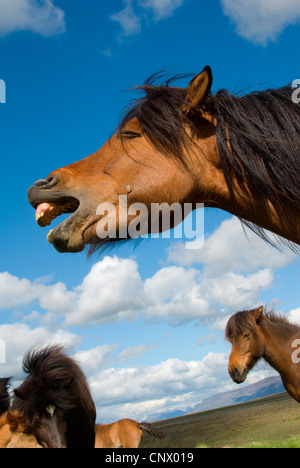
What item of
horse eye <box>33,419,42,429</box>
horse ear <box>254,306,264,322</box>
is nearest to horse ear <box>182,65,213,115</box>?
horse eye <box>33,419,42,429</box>

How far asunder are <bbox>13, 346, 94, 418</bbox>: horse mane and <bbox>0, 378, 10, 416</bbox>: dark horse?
0.65 meters

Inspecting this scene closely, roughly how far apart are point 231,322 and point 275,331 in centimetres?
123

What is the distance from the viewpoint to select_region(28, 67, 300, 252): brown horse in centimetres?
244

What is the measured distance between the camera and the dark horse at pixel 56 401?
7.31 metres

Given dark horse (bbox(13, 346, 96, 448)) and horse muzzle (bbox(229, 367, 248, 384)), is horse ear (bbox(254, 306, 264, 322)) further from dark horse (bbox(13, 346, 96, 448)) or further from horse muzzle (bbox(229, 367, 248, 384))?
dark horse (bbox(13, 346, 96, 448))

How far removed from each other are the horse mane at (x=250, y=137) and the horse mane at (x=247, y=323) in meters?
8.96

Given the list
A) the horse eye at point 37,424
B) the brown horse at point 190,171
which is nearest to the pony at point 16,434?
the horse eye at point 37,424

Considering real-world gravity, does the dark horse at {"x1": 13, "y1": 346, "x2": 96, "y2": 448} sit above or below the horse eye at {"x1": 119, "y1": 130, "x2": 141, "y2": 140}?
below

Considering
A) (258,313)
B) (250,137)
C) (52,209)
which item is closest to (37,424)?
(52,209)

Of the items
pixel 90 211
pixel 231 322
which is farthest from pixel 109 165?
pixel 231 322

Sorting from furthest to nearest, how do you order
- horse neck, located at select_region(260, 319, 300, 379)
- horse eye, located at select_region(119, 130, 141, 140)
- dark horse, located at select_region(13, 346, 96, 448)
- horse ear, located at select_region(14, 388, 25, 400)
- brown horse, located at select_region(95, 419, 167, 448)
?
1. brown horse, located at select_region(95, 419, 167, 448)
2. horse neck, located at select_region(260, 319, 300, 379)
3. horse ear, located at select_region(14, 388, 25, 400)
4. dark horse, located at select_region(13, 346, 96, 448)
5. horse eye, located at select_region(119, 130, 141, 140)

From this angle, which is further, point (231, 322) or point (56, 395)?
point (231, 322)

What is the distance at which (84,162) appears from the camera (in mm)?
2660
